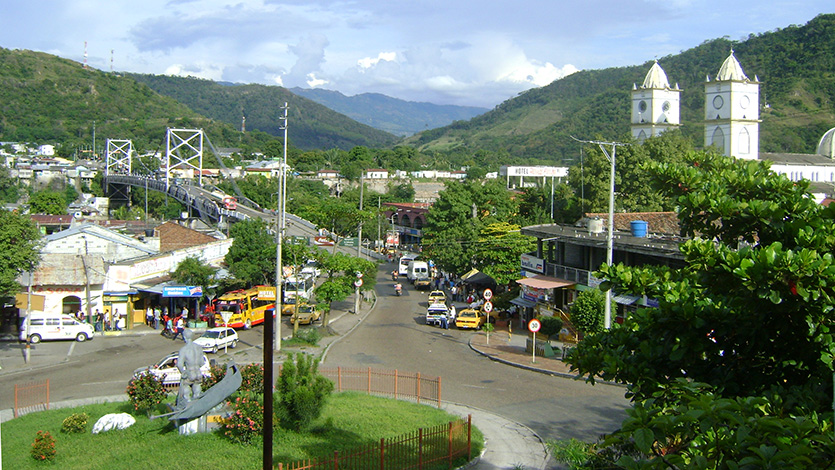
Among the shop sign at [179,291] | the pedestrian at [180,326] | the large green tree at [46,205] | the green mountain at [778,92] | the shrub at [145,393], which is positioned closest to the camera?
the shrub at [145,393]

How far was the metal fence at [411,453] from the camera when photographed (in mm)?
12172

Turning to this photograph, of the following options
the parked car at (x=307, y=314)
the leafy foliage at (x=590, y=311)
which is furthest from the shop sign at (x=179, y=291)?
the leafy foliage at (x=590, y=311)

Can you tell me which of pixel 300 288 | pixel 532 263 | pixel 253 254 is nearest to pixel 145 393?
pixel 253 254

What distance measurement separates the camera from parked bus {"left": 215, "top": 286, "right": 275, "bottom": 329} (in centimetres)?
3039

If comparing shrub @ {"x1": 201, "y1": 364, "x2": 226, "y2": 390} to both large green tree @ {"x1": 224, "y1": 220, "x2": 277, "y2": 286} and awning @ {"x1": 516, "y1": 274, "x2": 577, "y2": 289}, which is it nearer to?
awning @ {"x1": 516, "y1": 274, "x2": 577, "y2": 289}

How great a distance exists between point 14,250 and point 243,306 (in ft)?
Answer: 30.8

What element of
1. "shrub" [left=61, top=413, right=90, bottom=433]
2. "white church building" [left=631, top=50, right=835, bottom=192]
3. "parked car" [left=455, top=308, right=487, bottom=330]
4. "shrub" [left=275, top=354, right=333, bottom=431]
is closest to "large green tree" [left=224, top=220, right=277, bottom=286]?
"parked car" [left=455, top=308, right=487, bottom=330]

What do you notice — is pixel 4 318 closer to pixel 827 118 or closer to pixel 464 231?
pixel 464 231

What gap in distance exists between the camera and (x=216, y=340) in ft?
85.0

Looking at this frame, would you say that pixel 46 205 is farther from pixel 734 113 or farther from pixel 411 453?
pixel 734 113

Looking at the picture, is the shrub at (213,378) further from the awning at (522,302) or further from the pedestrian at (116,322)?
the awning at (522,302)

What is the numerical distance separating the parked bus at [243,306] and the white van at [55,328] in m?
5.26

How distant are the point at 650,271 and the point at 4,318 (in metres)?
29.5

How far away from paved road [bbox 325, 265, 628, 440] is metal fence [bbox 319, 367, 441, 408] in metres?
0.61
